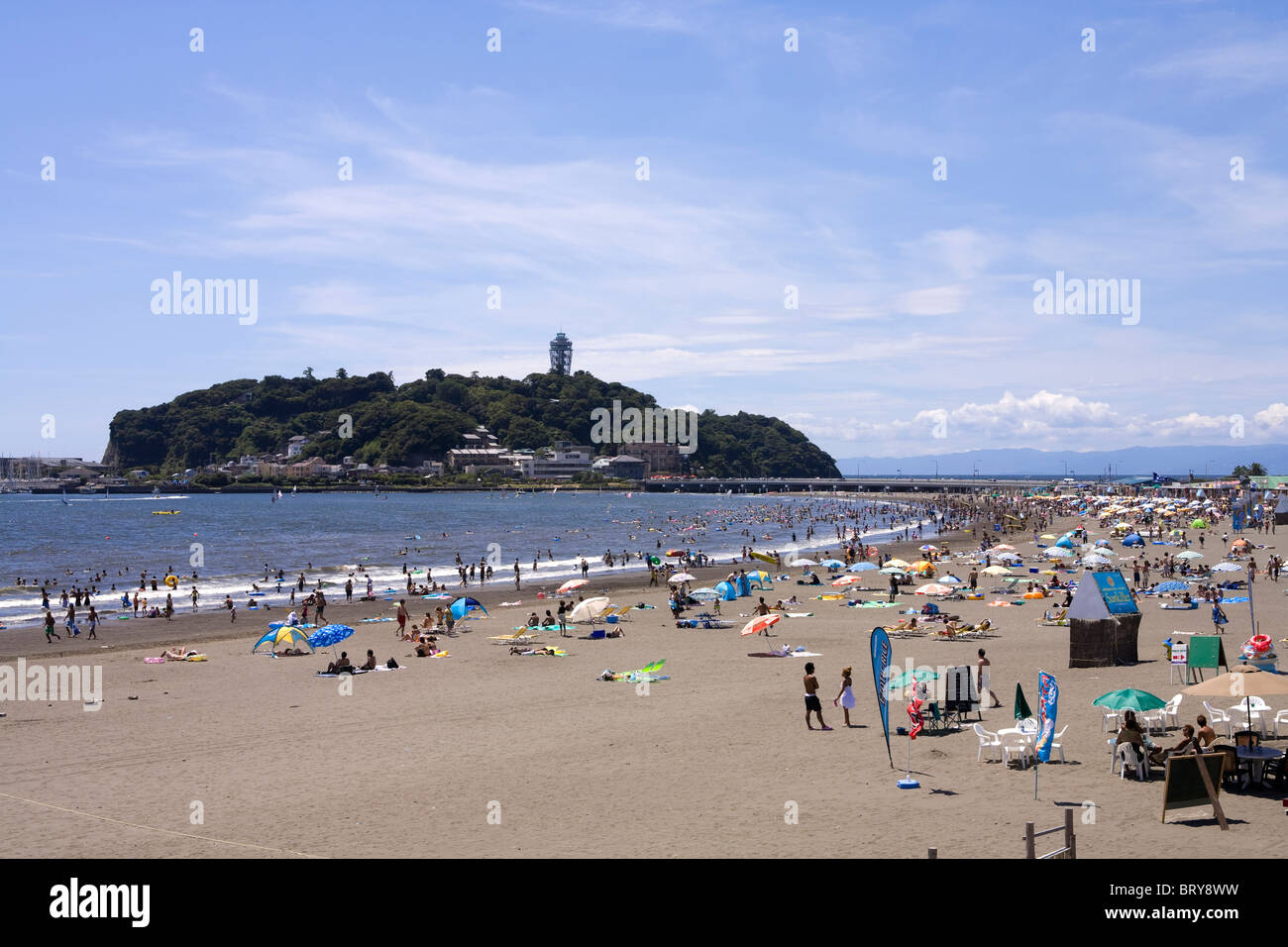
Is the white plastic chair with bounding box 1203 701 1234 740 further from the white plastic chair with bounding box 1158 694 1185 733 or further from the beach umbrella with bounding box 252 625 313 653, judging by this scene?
the beach umbrella with bounding box 252 625 313 653

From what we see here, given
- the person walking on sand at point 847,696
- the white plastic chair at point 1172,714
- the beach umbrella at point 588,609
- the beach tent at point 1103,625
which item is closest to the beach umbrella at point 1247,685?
the white plastic chair at point 1172,714

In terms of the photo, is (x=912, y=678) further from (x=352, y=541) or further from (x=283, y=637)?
(x=352, y=541)

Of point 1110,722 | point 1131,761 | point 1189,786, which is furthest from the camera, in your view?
point 1110,722

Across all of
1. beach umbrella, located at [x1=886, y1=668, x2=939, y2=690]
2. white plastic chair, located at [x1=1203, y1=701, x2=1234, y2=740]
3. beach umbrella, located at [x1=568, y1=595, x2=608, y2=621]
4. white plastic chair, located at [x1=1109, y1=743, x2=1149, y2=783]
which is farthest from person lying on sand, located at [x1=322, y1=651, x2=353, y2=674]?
white plastic chair, located at [x1=1203, y1=701, x2=1234, y2=740]

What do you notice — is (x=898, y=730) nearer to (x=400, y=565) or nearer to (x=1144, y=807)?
(x=1144, y=807)

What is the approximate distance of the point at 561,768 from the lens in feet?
41.9

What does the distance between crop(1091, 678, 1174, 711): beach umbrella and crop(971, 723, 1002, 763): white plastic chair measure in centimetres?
136

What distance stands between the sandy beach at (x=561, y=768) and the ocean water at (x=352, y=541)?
19.1 m

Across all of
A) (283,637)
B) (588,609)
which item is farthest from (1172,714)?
(283,637)

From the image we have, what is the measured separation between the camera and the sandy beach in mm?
9734

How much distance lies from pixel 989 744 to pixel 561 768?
5.45m
